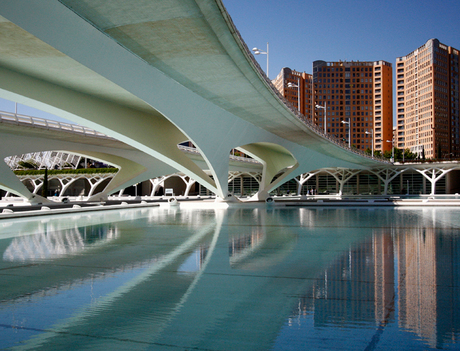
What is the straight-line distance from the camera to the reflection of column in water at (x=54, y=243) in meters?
7.78

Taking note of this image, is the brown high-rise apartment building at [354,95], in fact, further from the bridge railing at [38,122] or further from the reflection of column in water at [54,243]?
the reflection of column in water at [54,243]

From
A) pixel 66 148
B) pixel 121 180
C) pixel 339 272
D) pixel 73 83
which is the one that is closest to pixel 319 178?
pixel 121 180

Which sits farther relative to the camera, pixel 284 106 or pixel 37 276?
pixel 284 106

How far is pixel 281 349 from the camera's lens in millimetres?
3309

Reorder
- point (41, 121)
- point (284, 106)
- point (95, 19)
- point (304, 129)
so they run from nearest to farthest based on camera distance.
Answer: point (95, 19)
point (284, 106)
point (41, 121)
point (304, 129)

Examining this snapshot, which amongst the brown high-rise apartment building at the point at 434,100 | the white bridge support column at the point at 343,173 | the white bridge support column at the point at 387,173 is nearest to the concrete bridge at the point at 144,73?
the white bridge support column at the point at 387,173

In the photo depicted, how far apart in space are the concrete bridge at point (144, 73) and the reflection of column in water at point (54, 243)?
17.4 feet

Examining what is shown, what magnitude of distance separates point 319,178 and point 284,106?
51.5 meters

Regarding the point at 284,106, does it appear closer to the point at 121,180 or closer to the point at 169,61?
the point at 169,61

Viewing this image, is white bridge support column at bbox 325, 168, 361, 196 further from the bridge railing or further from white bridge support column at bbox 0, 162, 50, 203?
white bridge support column at bbox 0, 162, 50, 203

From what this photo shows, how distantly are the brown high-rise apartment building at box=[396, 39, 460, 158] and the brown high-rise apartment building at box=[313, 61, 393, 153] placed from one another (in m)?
8.65

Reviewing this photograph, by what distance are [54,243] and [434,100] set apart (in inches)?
4564

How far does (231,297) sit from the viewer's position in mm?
4785

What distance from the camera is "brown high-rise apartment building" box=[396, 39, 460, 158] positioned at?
106875 millimetres
